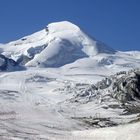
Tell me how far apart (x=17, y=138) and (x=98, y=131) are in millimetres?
14691

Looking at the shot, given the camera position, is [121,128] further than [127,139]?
Yes

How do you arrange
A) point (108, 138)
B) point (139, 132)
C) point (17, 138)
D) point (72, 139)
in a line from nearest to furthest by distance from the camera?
point (139, 132) → point (108, 138) → point (72, 139) → point (17, 138)

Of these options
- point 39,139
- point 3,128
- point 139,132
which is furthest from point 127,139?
point 3,128

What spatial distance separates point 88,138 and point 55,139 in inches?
297

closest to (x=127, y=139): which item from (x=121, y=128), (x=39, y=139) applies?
(x=121, y=128)

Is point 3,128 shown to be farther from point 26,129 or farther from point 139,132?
point 139,132

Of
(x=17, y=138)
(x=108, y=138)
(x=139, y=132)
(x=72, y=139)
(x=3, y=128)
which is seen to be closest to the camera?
(x=139, y=132)

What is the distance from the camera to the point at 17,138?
310 ft

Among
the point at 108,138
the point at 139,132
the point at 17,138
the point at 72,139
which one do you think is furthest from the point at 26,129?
the point at 139,132

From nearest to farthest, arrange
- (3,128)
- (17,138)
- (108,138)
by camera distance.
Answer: (108,138), (17,138), (3,128)

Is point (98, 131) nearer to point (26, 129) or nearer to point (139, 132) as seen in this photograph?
point (139, 132)

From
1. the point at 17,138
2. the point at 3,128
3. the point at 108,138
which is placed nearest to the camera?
the point at 108,138

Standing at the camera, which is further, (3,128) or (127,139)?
(3,128)

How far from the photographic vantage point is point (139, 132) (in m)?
75.6
